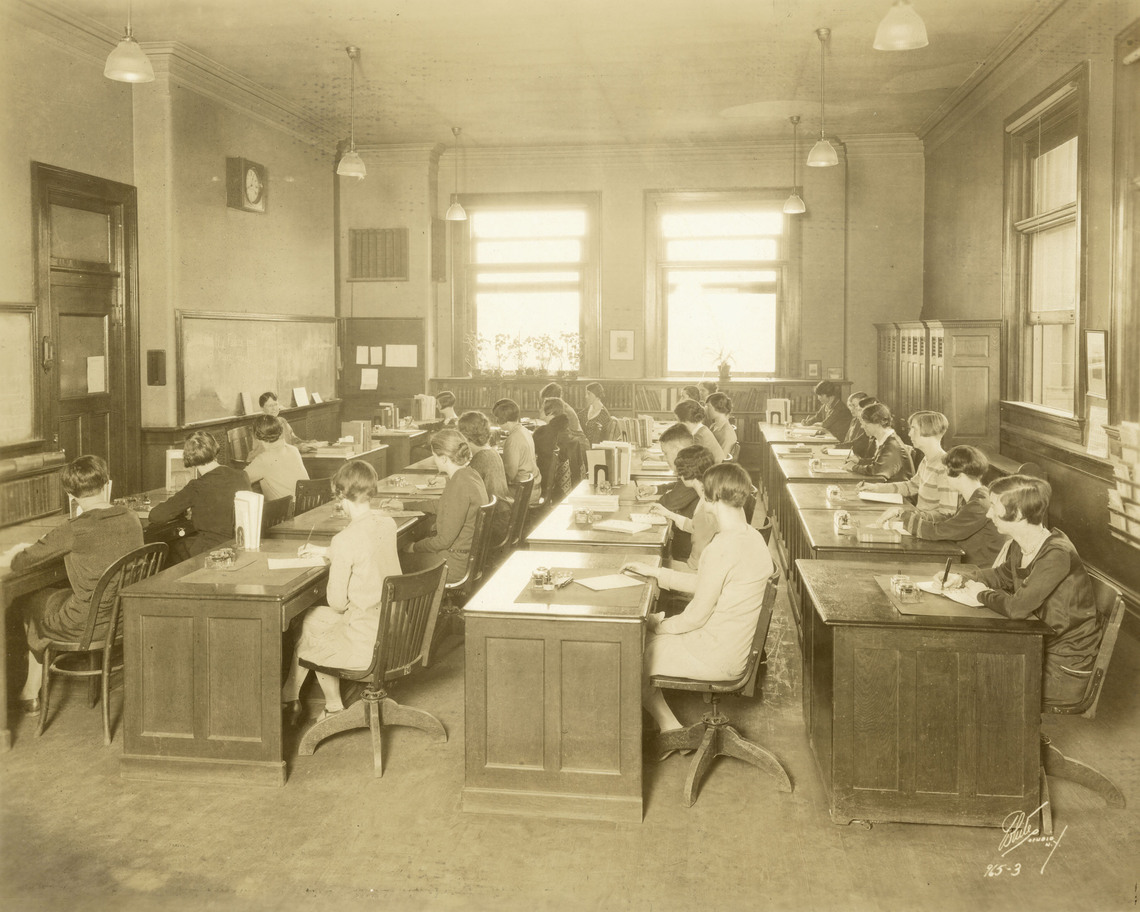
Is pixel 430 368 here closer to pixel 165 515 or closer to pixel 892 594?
pixel 165 515

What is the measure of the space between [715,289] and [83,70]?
780 centimetres

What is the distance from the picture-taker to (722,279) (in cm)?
1335

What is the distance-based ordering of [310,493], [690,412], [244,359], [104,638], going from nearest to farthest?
[104,638] < [310,493] < [690,412] < [244,359]

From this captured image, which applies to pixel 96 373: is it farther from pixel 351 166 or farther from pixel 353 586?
pixel 353 586

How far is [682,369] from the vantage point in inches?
533

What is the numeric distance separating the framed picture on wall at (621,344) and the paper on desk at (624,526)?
8069mm

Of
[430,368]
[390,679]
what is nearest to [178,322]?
[430,368]

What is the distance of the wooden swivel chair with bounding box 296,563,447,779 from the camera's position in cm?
429

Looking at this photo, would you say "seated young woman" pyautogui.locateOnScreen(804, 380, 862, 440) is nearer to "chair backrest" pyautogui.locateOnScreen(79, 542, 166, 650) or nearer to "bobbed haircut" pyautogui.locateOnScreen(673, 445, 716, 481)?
"bobbed haircut" pyautogui.locateOnScreen(673, 445, 716, 481)

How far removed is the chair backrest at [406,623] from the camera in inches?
168

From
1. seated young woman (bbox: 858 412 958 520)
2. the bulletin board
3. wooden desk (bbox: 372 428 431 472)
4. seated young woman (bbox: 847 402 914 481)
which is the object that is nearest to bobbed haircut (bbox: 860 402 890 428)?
seated young woman (bbox: 847 402 914 481)

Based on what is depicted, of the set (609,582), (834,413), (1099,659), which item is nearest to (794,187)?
(834,413)

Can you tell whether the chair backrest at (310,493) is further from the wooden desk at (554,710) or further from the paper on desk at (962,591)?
the paper on desk at (962,591)

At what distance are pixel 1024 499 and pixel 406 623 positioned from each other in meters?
2.51
